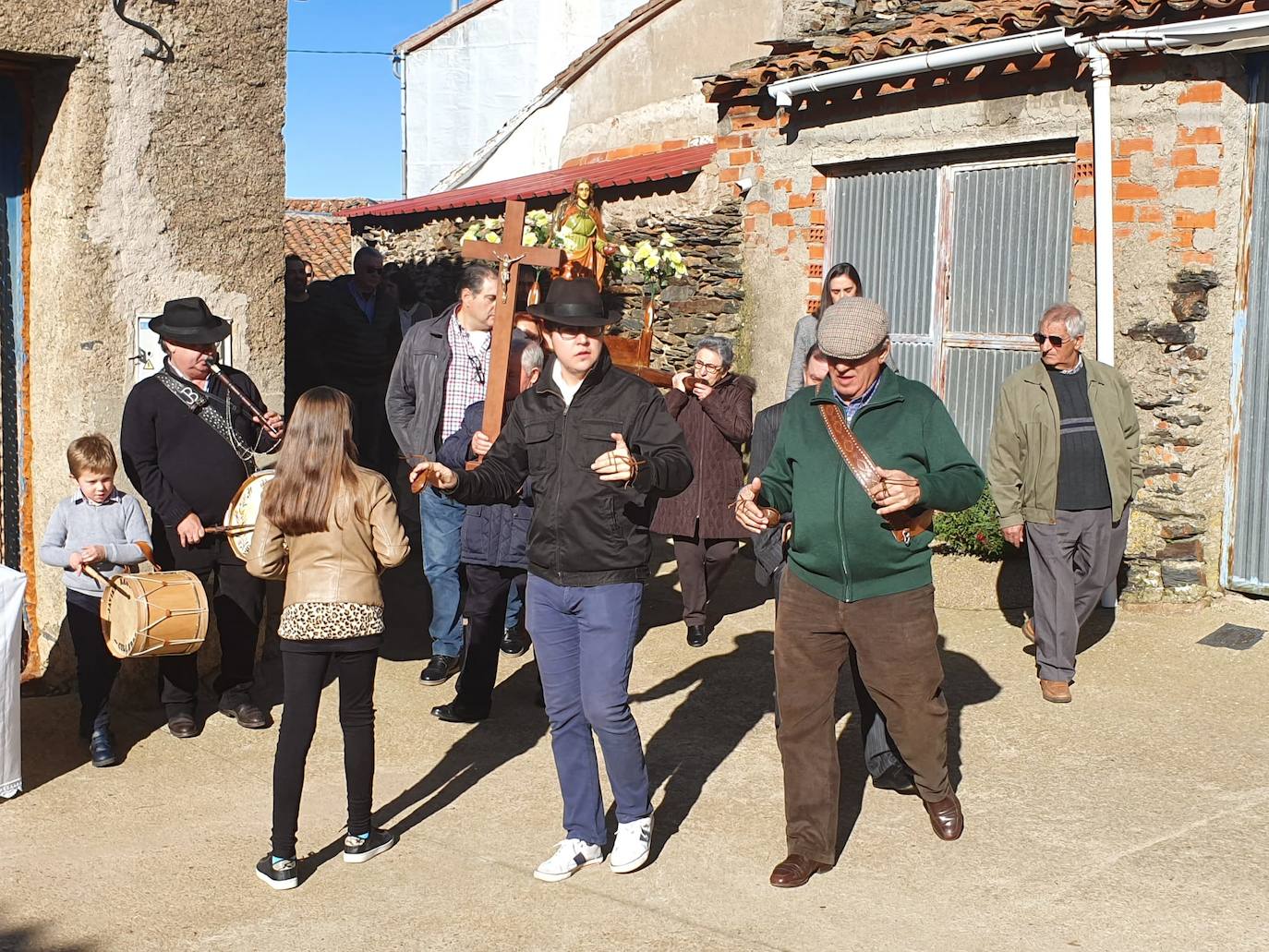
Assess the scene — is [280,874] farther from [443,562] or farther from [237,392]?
[443,562]

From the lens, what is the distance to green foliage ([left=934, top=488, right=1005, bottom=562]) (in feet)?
27.6

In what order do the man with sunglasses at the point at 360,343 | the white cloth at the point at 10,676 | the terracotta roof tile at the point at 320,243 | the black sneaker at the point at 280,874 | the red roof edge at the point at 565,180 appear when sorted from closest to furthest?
the black sneaker at the point at 280,874 < the white cloth at the point at 10,676 < the man with sunglasses at the point at 360,343 < the red roof edge at the point at 565,180 < the terracotta roof tile at the point at 320,243

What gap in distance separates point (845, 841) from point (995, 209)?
525cm

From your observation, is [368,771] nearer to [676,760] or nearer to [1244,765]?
[676,760]

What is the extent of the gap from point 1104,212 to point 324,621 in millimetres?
5298

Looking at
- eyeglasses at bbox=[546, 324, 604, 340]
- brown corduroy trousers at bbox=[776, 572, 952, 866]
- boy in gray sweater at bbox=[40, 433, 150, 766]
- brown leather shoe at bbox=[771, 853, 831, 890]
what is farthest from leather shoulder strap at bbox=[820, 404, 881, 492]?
boy in gray sweater at bbox=[40, 433, 150, 766]

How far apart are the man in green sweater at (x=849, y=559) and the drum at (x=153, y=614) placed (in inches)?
86.6

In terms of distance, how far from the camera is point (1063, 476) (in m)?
6.54

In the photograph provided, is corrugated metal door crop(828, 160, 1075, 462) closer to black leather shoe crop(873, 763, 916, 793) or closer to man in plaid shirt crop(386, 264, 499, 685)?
man in plaid shirt crop(386, 264, 499, 685)

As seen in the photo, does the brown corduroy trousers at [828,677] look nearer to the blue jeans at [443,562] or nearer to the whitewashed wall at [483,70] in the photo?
the blue jeans at [443,562]

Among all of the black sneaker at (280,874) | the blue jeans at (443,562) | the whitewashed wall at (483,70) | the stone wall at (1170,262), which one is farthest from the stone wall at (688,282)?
the whitewashed wall at (483,70)

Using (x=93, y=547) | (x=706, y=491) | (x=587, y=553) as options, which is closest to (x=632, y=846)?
(x=587, y=553)

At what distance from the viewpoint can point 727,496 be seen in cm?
779

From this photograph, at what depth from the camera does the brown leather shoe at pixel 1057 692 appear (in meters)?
6.46
